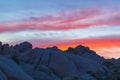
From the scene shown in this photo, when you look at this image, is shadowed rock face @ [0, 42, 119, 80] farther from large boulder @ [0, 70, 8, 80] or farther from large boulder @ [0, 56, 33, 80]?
large boulder @ [0, 70, 8, 80]

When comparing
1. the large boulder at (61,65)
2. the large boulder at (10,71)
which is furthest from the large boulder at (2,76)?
the large boulder at (61,65)

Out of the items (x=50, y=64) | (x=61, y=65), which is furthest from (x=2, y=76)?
(x=61, y=65)

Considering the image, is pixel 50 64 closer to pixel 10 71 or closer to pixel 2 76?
pixel 10 71

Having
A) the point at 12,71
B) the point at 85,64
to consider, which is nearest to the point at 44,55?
the point at 85,64

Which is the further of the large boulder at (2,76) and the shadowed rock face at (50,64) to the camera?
the shadowed rock face at (50,64)

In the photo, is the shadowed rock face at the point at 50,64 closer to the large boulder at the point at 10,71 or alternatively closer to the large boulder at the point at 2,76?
the large boulder at the point at 10,71

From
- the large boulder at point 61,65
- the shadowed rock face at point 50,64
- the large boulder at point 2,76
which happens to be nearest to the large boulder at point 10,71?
the large boulder at point 2,76

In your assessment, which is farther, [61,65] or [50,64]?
[61,65]

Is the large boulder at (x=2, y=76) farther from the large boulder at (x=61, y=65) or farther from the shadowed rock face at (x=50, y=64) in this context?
the large boulder at (x=61, y=65)

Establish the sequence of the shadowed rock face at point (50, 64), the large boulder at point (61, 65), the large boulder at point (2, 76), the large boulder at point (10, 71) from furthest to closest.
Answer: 1. the large boulder at point (61, 65)
2. the shadowed rock face at point (50, 64)
3. the large boulder at point (10, 71)
4. the large boulder at point (2, 76)

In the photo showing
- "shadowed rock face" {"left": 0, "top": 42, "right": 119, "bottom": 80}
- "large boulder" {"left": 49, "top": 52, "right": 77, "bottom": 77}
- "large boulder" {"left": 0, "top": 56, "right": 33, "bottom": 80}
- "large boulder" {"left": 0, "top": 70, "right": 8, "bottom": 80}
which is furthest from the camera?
"large boulder" {"left": 49, "top": 52, "right": 77, "bottom": 77}

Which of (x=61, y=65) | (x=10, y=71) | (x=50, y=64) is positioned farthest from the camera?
(x=61, y=65)

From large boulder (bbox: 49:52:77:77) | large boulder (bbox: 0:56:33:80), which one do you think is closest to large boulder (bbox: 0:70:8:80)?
large boulder (bbox: 0:56:33:80)

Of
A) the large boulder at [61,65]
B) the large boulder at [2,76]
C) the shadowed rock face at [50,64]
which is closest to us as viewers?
the large boulder at [2,76]
